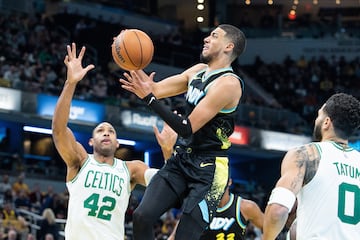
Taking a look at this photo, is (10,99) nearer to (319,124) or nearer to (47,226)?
(47,226)

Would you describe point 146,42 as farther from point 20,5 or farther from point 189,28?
point 189,28

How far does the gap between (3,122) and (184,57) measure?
982cm

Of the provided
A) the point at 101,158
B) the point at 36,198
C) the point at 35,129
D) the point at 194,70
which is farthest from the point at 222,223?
the point at 35,129

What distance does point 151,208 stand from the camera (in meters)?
7.16

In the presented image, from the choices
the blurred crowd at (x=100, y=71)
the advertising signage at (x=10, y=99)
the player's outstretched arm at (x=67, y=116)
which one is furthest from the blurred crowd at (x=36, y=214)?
the player's outstretched arm at (x=67, y=116)

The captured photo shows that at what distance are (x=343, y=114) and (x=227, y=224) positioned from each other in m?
4.33

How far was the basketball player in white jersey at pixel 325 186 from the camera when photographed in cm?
602

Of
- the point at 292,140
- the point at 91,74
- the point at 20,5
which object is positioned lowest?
the point at 292,140

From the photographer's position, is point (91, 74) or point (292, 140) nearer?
point (91, 74)

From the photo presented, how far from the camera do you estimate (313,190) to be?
6141 millimetres

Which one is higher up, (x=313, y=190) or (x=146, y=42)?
(x=146, y=42)

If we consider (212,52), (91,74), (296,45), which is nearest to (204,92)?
(212,52)

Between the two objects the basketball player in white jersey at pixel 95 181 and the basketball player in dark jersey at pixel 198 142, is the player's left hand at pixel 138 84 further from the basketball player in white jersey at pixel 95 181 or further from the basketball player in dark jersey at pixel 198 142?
the basketball player in white jersey at pixel 95 181

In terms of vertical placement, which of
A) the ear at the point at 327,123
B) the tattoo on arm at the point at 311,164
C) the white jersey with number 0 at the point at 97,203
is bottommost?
the white jersey with number 0 at the point at 97,203
